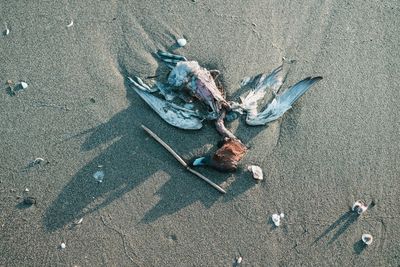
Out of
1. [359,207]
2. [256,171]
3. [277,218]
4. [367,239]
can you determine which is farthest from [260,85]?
[367,239]

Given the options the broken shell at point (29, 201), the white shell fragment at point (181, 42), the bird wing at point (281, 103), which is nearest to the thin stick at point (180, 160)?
the bird wing at point (281, 103)

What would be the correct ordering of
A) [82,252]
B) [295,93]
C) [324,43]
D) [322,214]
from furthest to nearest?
[324,43]
[295,93]
[322,214]
[82,252]

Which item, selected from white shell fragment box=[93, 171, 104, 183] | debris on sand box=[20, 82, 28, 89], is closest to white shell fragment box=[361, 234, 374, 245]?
white shell fragment box=[93, 171, 104, 183]

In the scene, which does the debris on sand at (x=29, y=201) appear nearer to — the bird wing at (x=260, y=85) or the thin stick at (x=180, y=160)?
the thin stick at (x=180, y=160)

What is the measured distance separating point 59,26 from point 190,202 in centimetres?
204

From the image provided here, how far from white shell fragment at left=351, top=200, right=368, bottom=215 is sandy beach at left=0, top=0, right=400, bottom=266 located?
44 mm

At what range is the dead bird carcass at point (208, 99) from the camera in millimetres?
3988

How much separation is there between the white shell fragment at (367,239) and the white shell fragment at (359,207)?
190mm

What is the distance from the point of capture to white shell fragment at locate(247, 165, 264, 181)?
12.9 feet

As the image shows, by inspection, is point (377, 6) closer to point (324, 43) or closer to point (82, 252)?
point (324, 43)

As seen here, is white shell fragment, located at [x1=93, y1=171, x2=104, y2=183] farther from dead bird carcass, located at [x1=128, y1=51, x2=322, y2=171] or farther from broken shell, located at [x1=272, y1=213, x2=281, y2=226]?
broken shell, located at [x1=272, y1=213, x2=281, y2=226]

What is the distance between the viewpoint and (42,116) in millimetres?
4004

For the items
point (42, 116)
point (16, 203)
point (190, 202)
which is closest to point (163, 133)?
point (190, 202)

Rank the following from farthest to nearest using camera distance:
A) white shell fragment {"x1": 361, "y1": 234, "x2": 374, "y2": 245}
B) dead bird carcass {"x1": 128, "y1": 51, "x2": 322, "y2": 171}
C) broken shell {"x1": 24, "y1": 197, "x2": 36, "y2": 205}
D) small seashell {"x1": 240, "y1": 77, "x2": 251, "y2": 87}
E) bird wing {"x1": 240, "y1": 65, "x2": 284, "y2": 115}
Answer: small seashell {"x1": 240, "y1": 77, "x2": 251, "y2": 87}
bird wing {"x1": 240, "y1": 65, "x2": 284, "y2": 115}
dead bird carcass {"x1": 128, "y1": 51, "x2": 322, "y2": 171}
white shell fragment {"x1": 361, "y1": 234, "x2": 374, "y2": 245}
broken shell {"x1": 24, "y1": 197, "x2": 36, "y2": 205}
